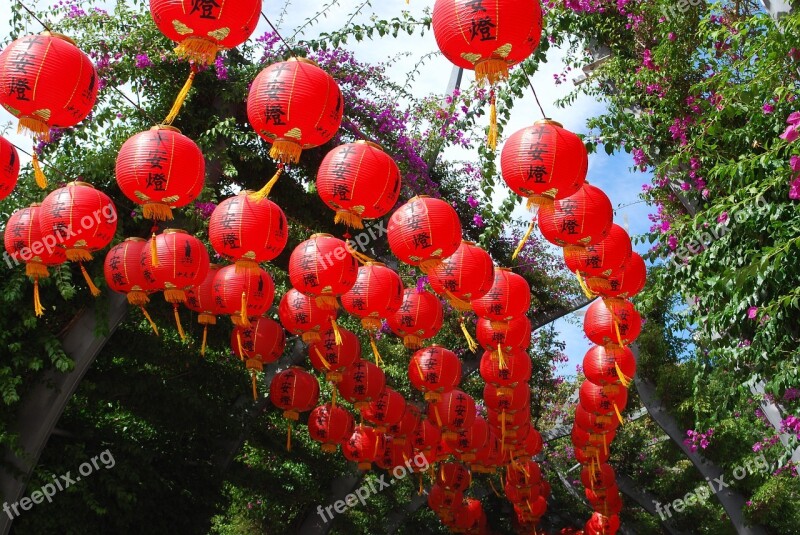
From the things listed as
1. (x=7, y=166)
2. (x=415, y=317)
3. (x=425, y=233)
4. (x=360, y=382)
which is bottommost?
(x=425, y=233)

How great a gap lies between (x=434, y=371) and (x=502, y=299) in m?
1.71

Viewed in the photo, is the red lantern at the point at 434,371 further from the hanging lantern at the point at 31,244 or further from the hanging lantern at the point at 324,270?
the hanging lantern at the point at 31,244

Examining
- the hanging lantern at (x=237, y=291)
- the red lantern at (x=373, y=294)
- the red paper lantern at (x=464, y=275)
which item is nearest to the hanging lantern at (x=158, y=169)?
the hanging lantern at (x=237, y=291)

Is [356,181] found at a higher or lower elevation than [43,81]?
lower

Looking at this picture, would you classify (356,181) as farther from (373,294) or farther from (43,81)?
(43,81)

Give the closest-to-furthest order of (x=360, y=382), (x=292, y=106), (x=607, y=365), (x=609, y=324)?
(x=292, y=106)
(x=609, y=324)
(x=607, y=365)
(x=360, y=382)

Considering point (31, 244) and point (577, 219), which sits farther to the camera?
point (31, 244)

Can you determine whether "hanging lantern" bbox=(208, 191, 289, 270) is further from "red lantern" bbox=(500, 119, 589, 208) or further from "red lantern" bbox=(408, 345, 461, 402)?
"red lantern" bbox=(408, 345, 461, 402)

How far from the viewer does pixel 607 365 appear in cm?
851

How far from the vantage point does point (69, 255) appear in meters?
5.54

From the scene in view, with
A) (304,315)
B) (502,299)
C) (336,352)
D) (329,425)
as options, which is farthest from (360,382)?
(502,299)

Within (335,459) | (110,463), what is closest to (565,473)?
(335,459)

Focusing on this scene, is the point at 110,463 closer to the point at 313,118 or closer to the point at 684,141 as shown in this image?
the point at 313,118

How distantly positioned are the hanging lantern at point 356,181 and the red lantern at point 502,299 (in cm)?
224
